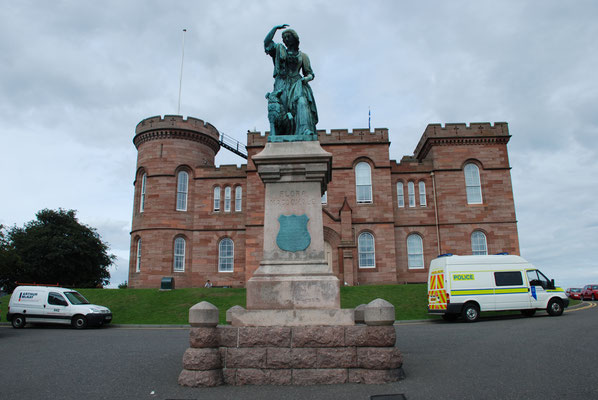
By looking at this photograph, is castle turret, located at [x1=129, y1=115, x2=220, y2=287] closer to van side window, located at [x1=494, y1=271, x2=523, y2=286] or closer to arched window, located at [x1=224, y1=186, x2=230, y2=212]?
arched window, located at [x1=224, y1=186, x2=230, y2=212]

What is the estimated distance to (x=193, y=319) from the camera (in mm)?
6008

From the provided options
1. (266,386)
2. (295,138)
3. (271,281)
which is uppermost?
(295,138)

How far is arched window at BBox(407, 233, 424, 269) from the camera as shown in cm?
2888

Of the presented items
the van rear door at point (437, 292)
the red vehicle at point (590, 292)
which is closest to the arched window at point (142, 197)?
the van rear door at point (437, 292)

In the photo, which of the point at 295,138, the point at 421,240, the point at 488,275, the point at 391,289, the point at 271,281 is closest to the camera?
the point at 271,281

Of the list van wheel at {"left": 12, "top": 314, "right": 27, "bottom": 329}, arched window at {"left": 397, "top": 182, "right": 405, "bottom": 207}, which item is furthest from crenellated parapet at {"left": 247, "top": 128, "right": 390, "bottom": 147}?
van wheel at {"left": 12, "top": 314, "right": 27, "bottom": 329}

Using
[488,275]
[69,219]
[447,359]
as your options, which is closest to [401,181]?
[488,275]

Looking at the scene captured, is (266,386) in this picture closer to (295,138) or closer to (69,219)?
(295,138)

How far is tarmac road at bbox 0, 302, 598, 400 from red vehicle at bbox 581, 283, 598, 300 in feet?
76.9

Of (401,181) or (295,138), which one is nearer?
(295,138)

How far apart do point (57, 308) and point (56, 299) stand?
44 centimetres

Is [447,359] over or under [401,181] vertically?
under

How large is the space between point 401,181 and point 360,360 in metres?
25.5

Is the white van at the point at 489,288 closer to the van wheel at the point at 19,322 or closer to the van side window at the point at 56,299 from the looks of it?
the van side window at the point at 56,299
